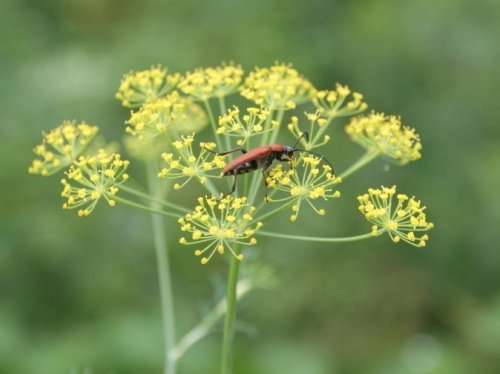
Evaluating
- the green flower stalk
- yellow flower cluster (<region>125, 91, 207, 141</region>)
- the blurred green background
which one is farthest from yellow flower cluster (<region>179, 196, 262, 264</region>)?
the blurred green background

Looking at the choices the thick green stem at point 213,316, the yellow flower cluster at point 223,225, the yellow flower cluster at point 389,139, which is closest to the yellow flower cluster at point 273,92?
the yellow flower cluster at point 389,139

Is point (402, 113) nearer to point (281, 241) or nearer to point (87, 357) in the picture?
point (281, 241)

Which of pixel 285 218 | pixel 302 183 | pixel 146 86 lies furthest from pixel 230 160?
pixel 285 218

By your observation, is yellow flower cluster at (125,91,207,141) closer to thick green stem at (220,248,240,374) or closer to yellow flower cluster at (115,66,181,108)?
yellow flower cluster at (115,66,181,108)

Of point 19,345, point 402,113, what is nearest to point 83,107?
point 19,345

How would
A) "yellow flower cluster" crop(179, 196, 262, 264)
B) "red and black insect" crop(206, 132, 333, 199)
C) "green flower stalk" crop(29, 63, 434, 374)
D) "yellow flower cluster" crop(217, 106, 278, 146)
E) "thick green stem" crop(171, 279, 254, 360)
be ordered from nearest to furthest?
"yellow flower cluster" crop(179, 196, 262, 264)
"green flower stalk" crop(29, 63, 434, 374)
"red and black insect" crop(206, 132, 333, 199)
"yellow flower cluster" crop(217, 106, 278, 146)
"thick green stem" crop(171, 279, 254, 360)

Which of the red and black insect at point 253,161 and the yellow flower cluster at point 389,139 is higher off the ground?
the yellow flower cluster at point 389,139

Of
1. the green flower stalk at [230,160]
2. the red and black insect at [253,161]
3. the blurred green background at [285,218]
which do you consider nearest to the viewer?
the green flower stalk at [230,160]

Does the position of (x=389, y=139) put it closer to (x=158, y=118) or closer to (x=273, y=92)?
(x=273, y=92)

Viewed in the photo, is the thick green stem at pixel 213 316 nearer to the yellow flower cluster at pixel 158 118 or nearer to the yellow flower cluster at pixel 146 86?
the yellow flower cluster at pixel 158 118
